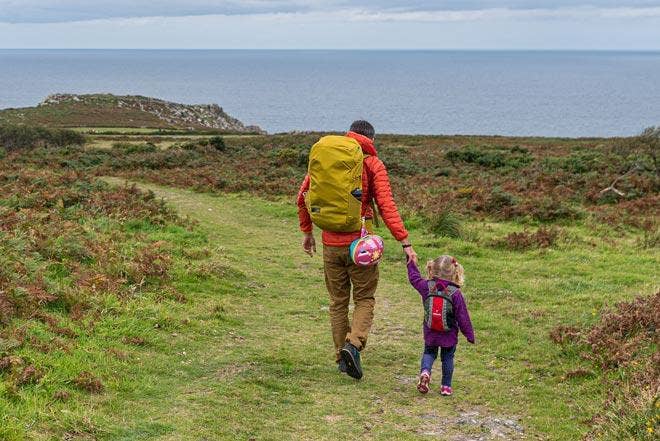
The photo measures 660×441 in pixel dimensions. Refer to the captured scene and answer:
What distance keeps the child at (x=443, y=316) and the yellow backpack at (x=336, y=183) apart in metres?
0.94

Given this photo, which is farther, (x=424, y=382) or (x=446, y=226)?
(x=446, y=226)

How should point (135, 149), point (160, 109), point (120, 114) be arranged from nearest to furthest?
1. point (135, 149)
2. point (120, 114)
3. point (160, 109)

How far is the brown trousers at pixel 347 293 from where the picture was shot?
8.17 meters

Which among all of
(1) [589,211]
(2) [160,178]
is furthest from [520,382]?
(2) [160,178]

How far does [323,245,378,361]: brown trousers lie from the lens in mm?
8172

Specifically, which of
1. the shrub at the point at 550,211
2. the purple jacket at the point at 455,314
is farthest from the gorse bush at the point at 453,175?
the purple jacket at the point at 455,314

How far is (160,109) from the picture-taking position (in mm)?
95375

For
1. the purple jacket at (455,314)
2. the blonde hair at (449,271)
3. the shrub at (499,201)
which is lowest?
the shrub at (499,201)

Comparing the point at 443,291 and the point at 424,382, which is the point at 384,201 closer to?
the point at 443,291

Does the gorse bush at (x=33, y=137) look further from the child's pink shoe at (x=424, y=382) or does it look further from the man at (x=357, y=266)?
the child's pink shoe at (x=424, y=382)

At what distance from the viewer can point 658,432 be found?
5617 millimetres

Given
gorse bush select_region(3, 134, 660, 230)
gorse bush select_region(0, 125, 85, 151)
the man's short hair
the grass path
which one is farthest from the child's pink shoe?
gorse bush select_region(0, 125, 85, 151)

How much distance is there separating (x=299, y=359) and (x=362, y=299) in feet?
4.70

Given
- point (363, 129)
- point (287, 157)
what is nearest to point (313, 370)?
point (363, 129)
